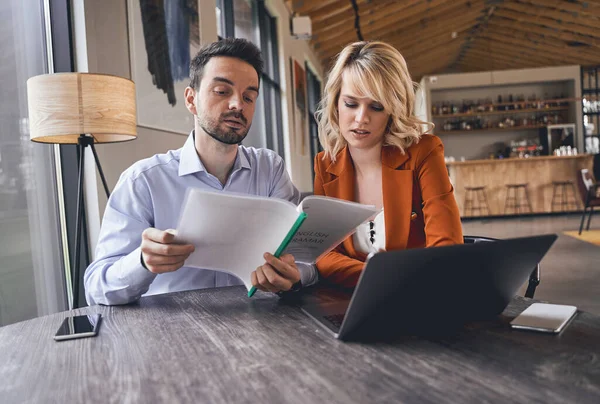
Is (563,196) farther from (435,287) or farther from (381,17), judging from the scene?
(435,287)

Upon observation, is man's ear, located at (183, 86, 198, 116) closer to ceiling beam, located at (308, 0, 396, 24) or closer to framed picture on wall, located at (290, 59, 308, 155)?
framed picture on wall, located at (290, 59, 308, 155)

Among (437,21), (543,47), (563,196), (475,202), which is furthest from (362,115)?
(543,47)

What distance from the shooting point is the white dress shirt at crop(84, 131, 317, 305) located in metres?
1.24

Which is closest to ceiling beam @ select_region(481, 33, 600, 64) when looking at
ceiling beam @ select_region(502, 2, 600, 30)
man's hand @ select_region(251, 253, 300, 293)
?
ceiling beam @ select_region(502, 2, 600, 30)

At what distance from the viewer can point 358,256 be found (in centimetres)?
158

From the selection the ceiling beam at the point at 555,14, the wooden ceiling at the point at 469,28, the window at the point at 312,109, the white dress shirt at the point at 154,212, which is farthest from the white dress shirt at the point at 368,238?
the ceiling beam at the point at 555,14

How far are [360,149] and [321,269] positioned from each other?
1.58ft

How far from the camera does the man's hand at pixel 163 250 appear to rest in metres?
1.03

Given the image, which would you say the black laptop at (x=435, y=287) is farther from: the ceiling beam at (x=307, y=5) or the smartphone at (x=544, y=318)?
the ceiling beam at (x=307, y=5)

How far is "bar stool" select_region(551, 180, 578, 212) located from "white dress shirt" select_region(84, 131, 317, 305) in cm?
929

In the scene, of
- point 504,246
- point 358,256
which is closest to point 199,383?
point 504,246

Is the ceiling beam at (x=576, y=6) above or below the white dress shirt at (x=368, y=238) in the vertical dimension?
above

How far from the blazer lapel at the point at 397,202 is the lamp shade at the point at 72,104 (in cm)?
103

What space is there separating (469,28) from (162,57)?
421 inches
